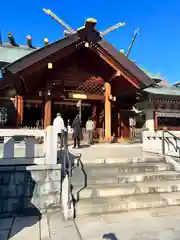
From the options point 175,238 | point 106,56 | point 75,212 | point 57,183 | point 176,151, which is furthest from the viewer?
point 106,56

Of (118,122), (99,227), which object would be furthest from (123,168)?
(118,122)

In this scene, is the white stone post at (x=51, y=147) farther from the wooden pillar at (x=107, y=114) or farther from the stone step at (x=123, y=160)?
the wooden pillar at (x=107, y=114)

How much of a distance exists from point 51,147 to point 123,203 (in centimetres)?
235

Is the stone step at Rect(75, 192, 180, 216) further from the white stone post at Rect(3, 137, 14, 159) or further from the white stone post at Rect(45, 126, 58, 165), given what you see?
the white stone post at Rect(3, 137, 14, 159)

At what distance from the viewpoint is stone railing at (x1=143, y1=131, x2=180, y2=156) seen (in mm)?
8453

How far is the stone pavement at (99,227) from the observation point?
383 cm

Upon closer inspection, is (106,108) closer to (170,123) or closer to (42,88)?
(42,88)

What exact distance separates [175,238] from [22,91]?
31.2 feet

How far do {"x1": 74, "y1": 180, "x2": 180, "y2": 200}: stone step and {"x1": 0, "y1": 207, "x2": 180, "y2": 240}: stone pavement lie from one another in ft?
2.33

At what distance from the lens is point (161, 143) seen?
9.05 m

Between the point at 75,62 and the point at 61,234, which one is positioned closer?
the point at 61,234

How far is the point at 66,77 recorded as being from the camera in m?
10.3

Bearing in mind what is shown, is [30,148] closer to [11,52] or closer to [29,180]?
[29,180]

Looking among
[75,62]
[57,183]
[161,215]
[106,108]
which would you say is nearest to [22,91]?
[75,62]
